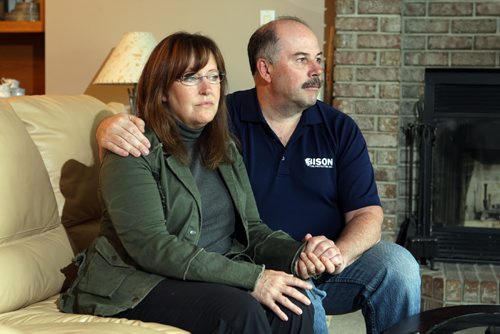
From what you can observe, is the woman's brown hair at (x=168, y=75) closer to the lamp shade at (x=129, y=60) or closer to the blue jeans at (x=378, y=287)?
the blue jeans at (x=378, y=287)

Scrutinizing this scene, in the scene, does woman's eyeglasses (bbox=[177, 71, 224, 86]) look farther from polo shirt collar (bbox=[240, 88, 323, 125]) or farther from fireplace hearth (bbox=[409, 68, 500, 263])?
Result: fireplace hearth (bbox=[409, 68, 500, 263])

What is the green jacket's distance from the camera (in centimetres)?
192

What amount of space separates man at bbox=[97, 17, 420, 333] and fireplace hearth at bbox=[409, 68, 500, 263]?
52.0 inches

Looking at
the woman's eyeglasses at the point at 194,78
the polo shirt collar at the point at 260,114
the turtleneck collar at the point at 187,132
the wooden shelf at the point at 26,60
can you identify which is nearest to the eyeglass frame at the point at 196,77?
the woman's eyeglasses at the point at 194,78

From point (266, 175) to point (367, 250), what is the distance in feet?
1.20

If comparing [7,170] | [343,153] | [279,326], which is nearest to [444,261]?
[343,153]

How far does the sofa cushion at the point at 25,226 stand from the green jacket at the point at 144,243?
0.39 ft

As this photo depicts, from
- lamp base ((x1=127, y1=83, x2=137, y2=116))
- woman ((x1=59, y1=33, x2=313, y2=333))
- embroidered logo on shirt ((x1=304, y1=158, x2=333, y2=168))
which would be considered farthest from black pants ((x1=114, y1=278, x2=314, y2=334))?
lamp base ((x1=127, y1=83, x2=137, y2=116))

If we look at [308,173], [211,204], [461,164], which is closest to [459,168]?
[461,164]

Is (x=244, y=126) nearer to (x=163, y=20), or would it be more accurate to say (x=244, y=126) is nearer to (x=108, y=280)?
(x=108, y=280)

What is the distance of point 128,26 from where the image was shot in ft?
14.4

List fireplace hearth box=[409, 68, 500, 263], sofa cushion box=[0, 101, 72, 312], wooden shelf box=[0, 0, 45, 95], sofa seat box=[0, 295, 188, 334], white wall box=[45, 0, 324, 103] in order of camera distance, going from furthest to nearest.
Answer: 1. wooden shelf box=[0, 0, 45, 95]
2. white wall box=[45, 0, 324, 103]
3. fireplace hearth box=[409, 68, 500, 263]
4. sofa cushion box=[0, 101, 72, 312]
5. sofa seat box=[0, 295, 188, 334]

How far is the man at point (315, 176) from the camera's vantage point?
2271 millimetres

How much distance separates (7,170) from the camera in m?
2.07
